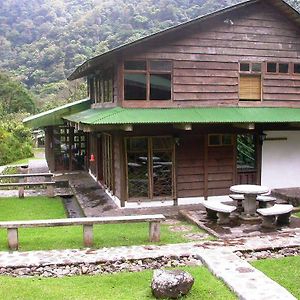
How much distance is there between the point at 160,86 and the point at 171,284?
807 cm

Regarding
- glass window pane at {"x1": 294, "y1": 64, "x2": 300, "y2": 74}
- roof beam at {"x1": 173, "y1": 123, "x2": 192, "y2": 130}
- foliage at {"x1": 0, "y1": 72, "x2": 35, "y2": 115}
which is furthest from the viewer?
foliage at {"x1": 0, "y1": 72, "x2": 35, "y2": 115}

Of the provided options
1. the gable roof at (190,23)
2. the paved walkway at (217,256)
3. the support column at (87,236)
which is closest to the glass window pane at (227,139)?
the gable roof at (190,23)

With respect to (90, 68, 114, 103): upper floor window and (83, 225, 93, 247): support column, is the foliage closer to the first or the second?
(90, 68, 114, 103): upper floor window

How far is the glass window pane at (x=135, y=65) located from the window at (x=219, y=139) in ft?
10.2

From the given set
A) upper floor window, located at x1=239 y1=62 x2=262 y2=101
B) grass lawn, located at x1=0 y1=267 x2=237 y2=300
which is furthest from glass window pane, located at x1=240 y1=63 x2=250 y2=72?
grass lawn, located at x1=0 y1=267 x2=237 y2=300

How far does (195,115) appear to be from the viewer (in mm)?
12977

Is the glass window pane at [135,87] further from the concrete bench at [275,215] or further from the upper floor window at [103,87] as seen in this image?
the concrete bench at [275,215]

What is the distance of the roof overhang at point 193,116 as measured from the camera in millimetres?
11949

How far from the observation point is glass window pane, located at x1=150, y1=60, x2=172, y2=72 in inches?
527

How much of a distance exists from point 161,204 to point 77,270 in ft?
19.1

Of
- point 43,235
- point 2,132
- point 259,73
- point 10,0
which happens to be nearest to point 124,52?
point 259,73

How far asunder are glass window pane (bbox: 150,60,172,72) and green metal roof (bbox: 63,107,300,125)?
4.15 ft

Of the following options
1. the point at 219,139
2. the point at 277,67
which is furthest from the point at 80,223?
the point at 277,67

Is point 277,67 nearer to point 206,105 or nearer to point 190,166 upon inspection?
point 206,105
